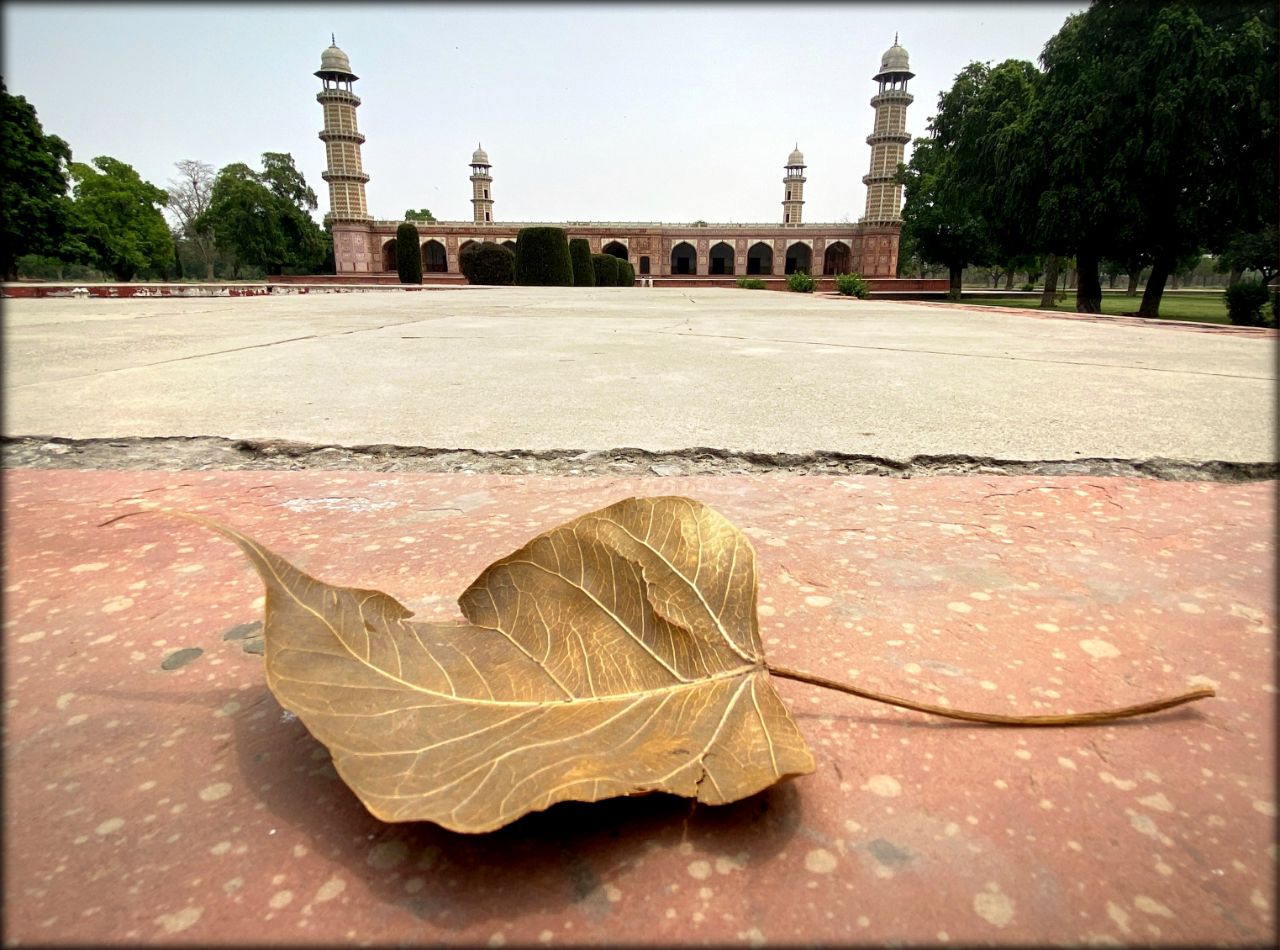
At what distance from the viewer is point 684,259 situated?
4491 cm

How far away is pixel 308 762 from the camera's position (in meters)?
0.52

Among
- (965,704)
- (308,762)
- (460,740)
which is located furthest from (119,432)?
(965,704)

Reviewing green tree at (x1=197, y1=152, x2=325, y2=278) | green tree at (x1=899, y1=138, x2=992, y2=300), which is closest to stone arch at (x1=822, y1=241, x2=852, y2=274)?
green tree at (x1=899, y1=138, x2=992, y2=300)

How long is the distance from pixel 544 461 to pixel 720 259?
46313 mm

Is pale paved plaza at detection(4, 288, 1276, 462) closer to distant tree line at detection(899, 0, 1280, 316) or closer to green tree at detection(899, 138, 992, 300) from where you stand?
distant tree line at detection(899, 0, 1280, 316)

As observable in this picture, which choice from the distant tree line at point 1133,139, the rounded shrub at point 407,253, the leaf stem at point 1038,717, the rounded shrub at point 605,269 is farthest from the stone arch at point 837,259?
the leaf stem at point 1038,717

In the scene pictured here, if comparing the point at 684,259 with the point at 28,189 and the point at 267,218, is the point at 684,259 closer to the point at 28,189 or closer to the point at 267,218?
the point at 267,218

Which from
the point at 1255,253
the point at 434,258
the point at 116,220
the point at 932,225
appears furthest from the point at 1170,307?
the point at 116,220

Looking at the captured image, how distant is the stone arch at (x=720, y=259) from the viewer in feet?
143

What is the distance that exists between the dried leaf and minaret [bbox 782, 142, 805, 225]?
53.1m

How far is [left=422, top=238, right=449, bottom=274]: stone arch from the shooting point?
136 ft

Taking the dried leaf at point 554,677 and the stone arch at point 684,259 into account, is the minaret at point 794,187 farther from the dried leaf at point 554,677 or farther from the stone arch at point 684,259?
the dried leaf at point 554,677

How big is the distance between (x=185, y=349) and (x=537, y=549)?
→ 3.66 m

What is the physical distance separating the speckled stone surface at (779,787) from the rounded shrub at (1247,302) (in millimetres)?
15096
